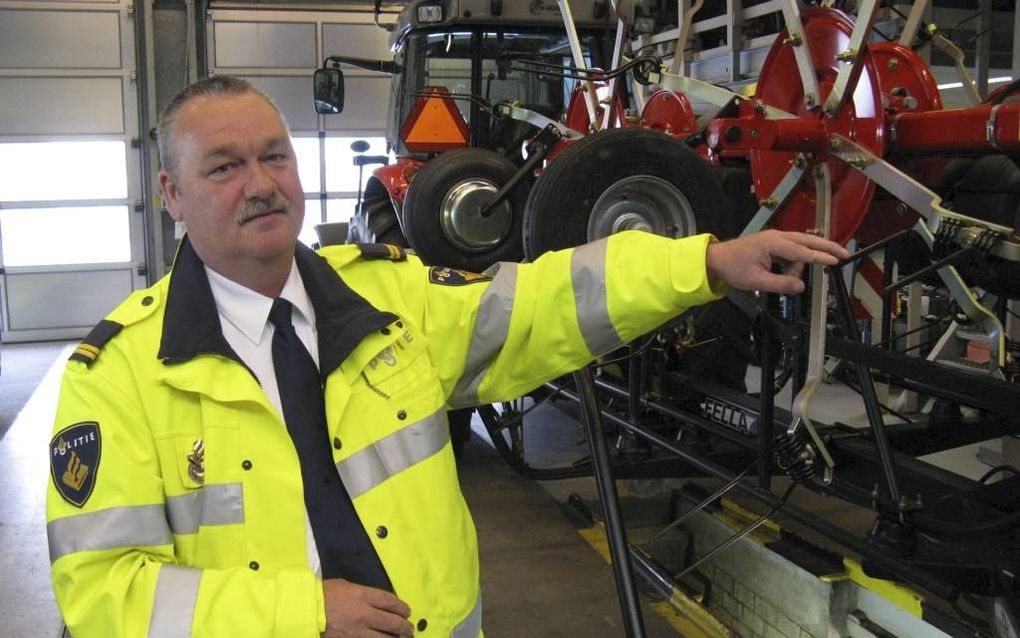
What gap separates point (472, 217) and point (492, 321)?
202cm

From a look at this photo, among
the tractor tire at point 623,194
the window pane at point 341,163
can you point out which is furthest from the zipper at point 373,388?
the window pane at point 341,163

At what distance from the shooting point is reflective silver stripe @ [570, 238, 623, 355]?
1.59 m

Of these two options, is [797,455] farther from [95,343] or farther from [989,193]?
[95,343]

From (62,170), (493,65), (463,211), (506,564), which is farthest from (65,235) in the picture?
(506,564)

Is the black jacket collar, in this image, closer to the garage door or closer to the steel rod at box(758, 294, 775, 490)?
the steel rod at box(758, 294, 775, 490)

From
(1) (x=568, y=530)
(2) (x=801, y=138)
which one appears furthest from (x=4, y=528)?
(2) (x=801, y=138)

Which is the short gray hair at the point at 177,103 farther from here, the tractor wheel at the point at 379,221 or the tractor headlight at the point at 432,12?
the tractor headlight at the point at 432,12

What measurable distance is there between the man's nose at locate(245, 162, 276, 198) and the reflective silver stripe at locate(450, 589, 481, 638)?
0.78m

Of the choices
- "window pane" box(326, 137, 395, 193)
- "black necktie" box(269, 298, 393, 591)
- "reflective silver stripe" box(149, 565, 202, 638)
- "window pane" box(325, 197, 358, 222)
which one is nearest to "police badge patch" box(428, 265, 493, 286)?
"black necktie" box(269, 298, 393, 591)

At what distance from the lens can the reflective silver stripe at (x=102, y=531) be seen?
4.20 feet

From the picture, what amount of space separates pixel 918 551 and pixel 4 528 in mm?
3973

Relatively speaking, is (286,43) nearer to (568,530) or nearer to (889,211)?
(568,530)

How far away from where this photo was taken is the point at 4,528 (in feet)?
14.2

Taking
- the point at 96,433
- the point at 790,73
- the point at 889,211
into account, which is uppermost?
the point at 790,73
